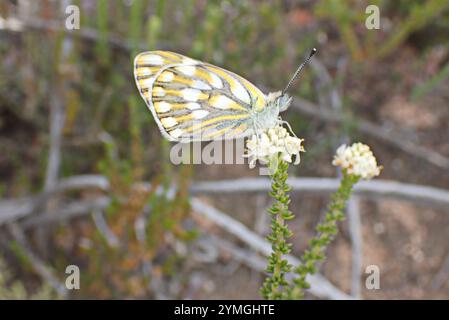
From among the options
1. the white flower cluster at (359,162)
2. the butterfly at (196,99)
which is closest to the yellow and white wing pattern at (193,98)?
the butterfly at (196,99)

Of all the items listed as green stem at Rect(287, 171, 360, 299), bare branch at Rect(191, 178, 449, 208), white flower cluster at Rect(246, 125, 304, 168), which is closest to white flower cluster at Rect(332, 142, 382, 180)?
green stem at Rect(287, 171, 360, 299)

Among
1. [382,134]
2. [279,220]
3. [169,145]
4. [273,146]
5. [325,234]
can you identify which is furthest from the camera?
[382,134]

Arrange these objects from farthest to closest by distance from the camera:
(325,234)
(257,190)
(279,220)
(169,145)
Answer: (169,145) < (257,190) < (325,234) < (279,220)

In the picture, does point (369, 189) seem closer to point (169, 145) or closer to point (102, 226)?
point (169, 145)

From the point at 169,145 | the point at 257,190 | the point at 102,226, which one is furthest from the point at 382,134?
the point at 102,226

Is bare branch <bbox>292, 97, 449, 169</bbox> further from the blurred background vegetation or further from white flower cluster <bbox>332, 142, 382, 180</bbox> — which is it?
white flower cluster <bbox>332, 142, 382, 180</bbox>

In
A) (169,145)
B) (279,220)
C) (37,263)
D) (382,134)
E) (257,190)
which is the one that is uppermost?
(382,134)
